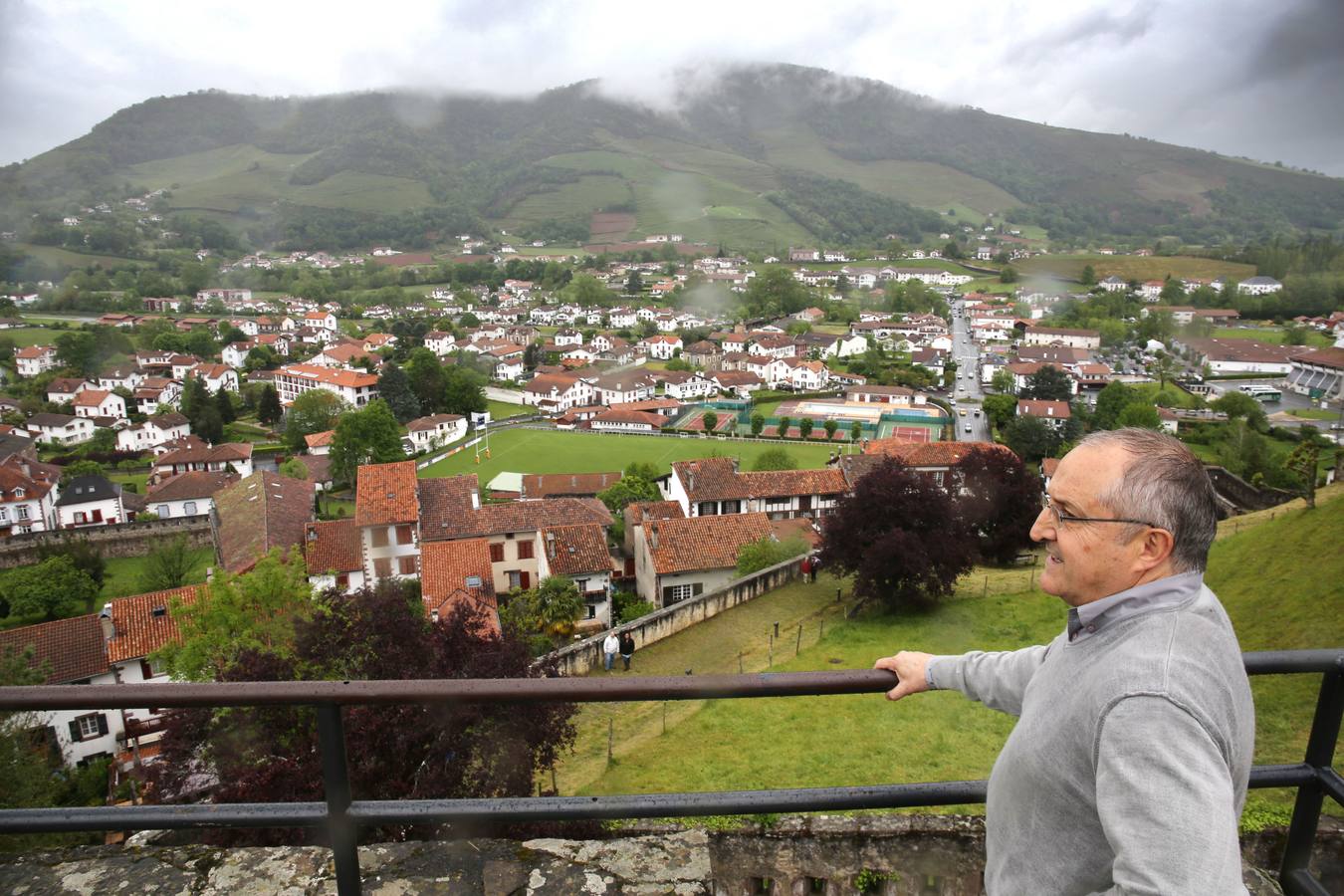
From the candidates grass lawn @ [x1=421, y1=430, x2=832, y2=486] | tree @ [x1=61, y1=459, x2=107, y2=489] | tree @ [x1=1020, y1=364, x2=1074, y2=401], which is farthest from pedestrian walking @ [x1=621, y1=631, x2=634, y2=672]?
tree @ [x1=1020, y1=364, x2=1074, y2=401]

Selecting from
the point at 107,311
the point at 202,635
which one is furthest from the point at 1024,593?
the point at 107,311

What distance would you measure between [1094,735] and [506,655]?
8.47 m

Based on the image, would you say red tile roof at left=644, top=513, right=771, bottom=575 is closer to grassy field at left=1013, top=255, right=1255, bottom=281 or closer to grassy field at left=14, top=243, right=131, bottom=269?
grassy field at left=1013, top=255, right=1255, bottom=281

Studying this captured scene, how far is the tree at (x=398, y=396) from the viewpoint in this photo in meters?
56.4

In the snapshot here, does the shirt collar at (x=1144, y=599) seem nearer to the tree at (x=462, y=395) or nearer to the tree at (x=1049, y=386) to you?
the tree at (x=462, y=395)

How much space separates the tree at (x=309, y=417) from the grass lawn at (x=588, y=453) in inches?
386

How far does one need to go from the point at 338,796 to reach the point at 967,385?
6976cm

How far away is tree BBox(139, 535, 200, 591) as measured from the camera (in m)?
25.2

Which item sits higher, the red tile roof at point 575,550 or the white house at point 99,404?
the red tile roof at point 575,550

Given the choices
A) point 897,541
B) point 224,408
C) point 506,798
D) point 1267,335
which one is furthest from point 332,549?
point 1267,335

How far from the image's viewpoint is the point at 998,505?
21641 mm

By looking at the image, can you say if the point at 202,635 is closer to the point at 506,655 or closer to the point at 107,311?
the point at 506,655

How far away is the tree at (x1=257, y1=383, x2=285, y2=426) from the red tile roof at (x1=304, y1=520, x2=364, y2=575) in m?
36.3

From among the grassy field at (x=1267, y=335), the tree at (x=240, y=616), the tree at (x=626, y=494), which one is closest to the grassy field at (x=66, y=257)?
the tree at (x=626, y=494)
